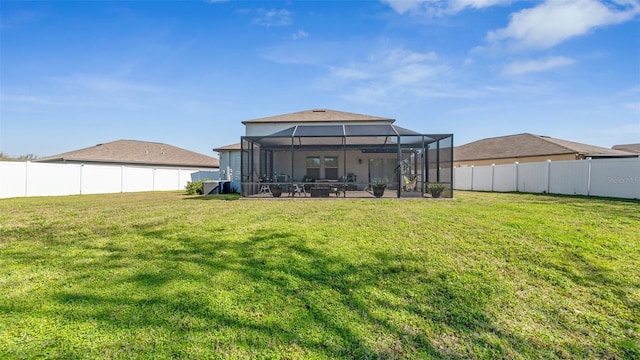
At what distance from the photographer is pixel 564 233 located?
5.71 metres

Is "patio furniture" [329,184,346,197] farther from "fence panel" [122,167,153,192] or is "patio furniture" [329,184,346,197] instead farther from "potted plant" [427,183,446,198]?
"fence panel" [122,167,153,192]

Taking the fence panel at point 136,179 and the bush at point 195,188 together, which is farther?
the fence panel at point 136,179

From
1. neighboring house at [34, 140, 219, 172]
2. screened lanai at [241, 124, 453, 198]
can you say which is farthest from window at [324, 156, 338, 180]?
neighboring house at [34, 140, 219, 172]

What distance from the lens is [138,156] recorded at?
26.6 m

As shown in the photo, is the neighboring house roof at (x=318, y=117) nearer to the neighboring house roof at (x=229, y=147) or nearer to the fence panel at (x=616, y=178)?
the neighboring house roof at (x=229, y=147)

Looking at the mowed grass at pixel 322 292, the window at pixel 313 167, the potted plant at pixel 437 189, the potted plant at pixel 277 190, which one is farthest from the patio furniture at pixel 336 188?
the mowed grass at pixel 322 292

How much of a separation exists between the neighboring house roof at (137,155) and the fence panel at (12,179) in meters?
9.62

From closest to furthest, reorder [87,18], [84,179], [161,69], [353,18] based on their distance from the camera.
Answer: [87,18], [353,18], [161,69], [84,179]

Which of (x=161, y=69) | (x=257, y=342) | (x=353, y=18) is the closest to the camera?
(x=257, y=342)

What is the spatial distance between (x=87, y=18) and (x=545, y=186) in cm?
Answer: 2214

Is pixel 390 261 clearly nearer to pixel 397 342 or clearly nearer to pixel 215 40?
pixel 397 342

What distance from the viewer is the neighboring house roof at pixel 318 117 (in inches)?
789

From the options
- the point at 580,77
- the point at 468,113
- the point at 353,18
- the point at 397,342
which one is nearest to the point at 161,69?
the point at 353,18

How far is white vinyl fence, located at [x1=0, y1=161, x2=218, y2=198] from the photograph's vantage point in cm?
1414
